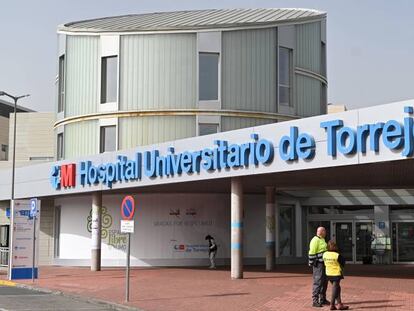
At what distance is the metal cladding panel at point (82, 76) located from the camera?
37281 mm

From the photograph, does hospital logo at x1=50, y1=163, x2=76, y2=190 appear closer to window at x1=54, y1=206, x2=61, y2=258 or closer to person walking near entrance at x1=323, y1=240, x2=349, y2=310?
window at x1=54, y1=206, x2=61, y2=258

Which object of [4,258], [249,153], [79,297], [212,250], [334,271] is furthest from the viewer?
[4,258]

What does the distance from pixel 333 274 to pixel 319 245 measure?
966mm

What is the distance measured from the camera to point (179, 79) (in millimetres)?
35844

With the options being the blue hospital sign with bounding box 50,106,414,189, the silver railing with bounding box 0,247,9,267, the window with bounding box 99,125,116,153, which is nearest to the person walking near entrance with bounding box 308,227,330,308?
the blue hospital sign with bounding box 50,106,414,189

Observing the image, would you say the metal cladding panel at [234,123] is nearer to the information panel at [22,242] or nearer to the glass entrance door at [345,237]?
the glass entrance door at [345,237]

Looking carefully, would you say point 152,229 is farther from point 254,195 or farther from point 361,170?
point 361,170

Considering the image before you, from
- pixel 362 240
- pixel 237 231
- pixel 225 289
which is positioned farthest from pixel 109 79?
pixel 225 289

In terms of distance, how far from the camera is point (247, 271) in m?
28.2

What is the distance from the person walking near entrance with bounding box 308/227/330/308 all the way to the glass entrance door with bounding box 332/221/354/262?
20.9 metres

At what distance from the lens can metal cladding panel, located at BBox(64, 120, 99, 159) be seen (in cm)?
3725

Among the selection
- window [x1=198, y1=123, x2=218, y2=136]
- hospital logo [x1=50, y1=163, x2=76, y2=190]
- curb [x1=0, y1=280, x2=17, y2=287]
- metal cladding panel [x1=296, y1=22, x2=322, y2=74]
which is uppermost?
metal cladding panel [x1=296, y1=22, x2=322, y2=74]

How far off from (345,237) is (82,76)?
1625cm

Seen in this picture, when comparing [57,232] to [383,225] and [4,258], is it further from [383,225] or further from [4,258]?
[383,225]
